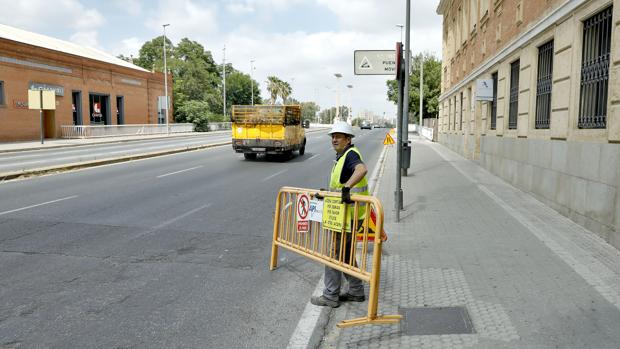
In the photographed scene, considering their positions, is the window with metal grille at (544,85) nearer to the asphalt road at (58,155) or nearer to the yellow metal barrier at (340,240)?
the yellow metal barrier at (340,240)

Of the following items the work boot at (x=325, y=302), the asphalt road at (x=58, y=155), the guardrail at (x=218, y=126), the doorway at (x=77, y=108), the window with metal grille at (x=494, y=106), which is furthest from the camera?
the guardrail at (x=218, y=126)

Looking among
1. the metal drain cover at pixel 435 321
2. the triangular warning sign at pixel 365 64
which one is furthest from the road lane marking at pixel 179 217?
the metal drain cover at pixel 435 321

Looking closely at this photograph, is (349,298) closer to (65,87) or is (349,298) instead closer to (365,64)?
(365,64)

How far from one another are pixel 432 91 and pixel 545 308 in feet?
203

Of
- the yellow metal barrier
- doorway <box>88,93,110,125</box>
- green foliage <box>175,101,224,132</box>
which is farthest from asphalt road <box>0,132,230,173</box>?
green foliage <box>175,101,224,132</box>

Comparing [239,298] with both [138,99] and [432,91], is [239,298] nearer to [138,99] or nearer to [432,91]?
[138,99]

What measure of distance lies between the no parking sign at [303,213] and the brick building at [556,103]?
435 centimetres

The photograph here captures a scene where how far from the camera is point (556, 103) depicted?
32.1 ft

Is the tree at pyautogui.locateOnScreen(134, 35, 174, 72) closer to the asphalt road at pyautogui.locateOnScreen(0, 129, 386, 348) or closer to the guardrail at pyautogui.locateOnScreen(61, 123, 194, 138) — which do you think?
the guardrail at pyautogui.locateOnScreen(61, 123, 194, 138)

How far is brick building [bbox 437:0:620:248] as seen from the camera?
287 inches

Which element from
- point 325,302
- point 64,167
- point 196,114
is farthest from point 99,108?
point 325,302

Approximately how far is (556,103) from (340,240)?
23.1ft

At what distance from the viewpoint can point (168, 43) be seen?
91.7m

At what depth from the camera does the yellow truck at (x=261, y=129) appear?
21.0 m
